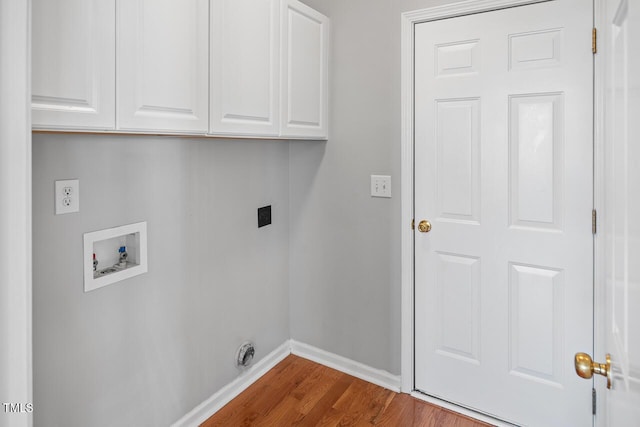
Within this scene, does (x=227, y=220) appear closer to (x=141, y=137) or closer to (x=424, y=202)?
(x=141, y=137)

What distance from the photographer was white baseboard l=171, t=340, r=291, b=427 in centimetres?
194

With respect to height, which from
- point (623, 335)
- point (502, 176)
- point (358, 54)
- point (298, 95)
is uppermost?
point (358, 54)

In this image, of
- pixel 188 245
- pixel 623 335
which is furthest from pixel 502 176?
pixel 188 245

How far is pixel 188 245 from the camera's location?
6.15ft

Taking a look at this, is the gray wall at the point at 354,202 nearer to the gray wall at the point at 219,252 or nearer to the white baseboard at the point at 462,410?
the gray wall at the point at 219,252

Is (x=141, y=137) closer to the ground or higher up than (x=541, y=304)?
higher up

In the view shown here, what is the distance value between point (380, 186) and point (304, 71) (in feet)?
2.41

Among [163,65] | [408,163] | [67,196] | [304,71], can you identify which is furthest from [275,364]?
[163,65]

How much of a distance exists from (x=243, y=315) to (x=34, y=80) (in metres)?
1.55

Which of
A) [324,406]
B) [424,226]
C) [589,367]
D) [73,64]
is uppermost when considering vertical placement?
[73,64]

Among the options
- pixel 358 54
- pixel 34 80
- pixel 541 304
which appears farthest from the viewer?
pixel 358 54

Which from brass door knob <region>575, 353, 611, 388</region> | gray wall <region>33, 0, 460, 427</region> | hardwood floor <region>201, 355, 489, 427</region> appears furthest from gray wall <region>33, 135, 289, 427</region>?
brass door knob <region>575, 353, 611, 388</region>

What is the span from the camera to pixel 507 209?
1872 millimetres

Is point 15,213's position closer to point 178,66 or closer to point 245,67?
point 178,66
